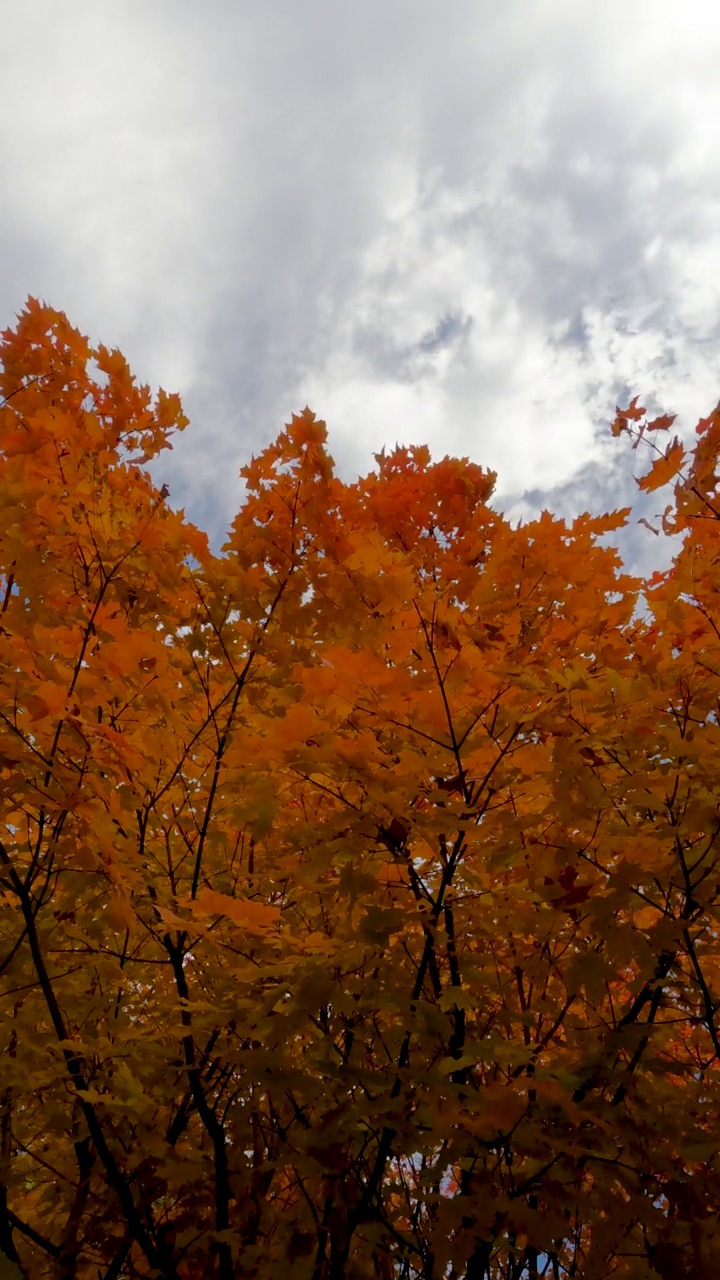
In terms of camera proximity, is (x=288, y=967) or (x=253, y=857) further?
(x=253, y=857)

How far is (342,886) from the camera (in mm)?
2156

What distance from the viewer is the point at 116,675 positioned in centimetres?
244

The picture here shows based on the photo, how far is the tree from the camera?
2092 mm

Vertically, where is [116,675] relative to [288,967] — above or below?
above

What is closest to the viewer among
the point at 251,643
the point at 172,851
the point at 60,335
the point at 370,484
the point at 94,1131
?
the point at 94,1131

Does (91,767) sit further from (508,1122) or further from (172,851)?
(508,1122)

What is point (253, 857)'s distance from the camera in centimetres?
336

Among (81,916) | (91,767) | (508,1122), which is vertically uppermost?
(91,767)

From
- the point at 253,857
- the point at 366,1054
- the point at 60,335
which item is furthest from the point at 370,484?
the point at 366,1054

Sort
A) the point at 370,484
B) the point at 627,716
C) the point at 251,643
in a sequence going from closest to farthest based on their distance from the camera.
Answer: the point at 627,716 < the point at 251,643 < the point at 370,484

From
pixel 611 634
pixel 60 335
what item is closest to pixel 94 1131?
pixel 611 634

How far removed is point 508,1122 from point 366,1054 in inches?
36.0

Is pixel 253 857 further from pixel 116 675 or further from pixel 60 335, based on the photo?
pixel 60 335

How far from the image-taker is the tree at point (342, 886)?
2.09 meters
